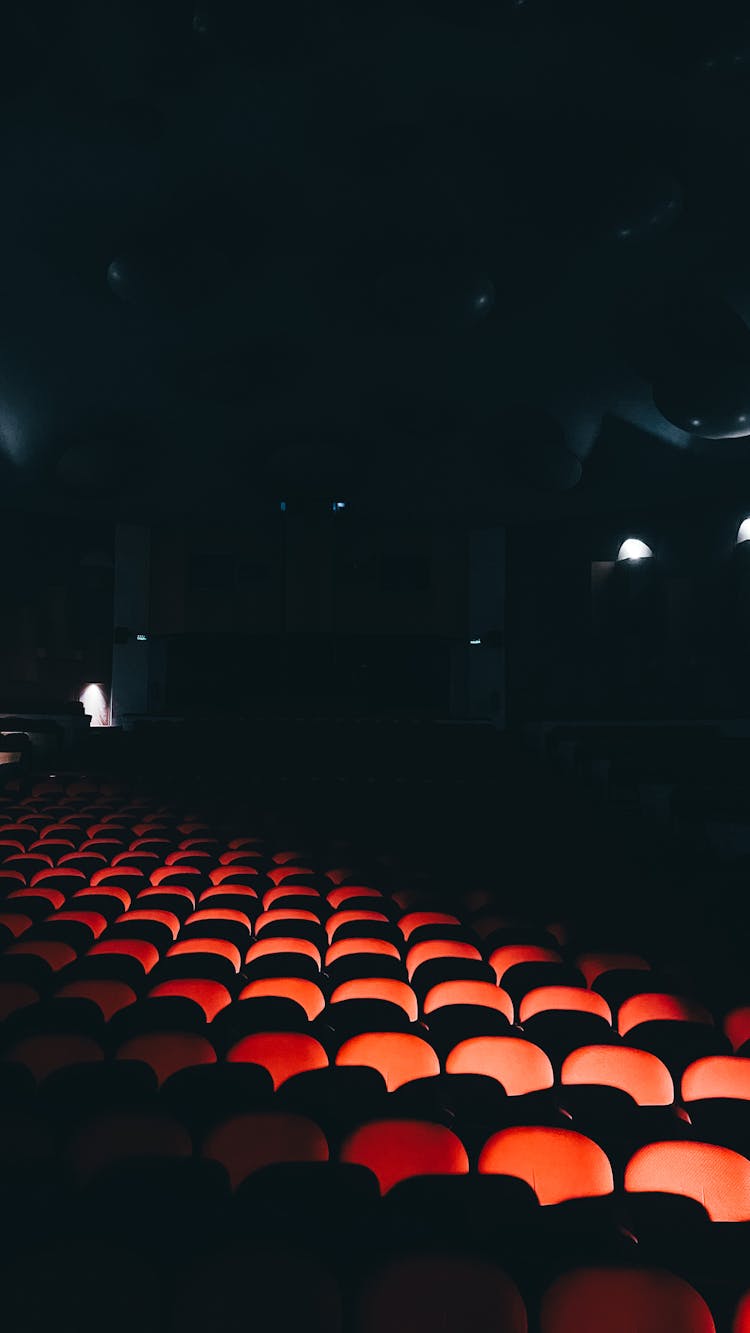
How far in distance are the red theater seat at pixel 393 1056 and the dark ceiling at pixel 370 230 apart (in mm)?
5406

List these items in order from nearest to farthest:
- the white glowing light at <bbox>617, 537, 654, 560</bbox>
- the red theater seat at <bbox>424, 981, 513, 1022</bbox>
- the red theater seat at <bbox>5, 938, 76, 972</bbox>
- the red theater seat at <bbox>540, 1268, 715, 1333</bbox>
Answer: the red theater seat at <bbox>540, 1268, 715, 1333</bbox> < the red theater seat at <bbox>424, 981, 513, 1022</bbox> < the red theater seat at <bbox>5, 938, 76, 972</bbox> < the white glowing light at <bbox>617, 537, 654, 560</bbox>

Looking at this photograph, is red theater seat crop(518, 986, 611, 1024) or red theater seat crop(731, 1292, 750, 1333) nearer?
red theater seat crop(731, 1292, 750, 1333)

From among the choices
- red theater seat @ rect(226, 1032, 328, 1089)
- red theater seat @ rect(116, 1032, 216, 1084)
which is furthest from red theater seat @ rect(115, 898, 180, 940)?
red theater seat @ rect(226, 1032, 328, 1089)

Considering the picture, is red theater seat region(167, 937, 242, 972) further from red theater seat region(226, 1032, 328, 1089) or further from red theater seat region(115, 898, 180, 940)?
red theater seat region(226, 1032, 328, 1089)

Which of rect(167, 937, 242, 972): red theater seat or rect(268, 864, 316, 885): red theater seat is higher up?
rect(167, 937, 242, 972): red theater seat

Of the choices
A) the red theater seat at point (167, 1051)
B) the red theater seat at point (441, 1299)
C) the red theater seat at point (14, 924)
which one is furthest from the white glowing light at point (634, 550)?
the red theater seat at point (441, 1299)

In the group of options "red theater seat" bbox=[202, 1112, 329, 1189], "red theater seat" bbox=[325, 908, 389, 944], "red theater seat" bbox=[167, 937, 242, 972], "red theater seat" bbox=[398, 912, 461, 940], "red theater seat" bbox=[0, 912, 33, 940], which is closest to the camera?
"red theater seat" bbox=[202, 1112, 329, 1189]

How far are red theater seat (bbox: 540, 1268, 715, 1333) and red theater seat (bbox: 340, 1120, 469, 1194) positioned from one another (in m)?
0.60

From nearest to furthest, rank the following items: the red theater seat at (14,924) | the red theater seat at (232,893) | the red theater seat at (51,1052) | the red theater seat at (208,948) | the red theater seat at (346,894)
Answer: the red theater seat at (51,1052), the red theater seat at (208,948), the red theater seat at (14,924), the red theater seat at (232,893), the red theater seat at (346,894)

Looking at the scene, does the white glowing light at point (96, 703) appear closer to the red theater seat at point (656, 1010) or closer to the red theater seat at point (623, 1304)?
the red theater seat at point (656, 1010)

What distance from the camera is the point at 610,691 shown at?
14.4 m

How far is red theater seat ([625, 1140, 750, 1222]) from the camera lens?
2246 millimetres

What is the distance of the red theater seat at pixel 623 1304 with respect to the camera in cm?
170

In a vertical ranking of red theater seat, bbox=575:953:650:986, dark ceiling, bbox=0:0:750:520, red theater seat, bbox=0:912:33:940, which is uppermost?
dark ceiling, bbox=0:0:750:520
